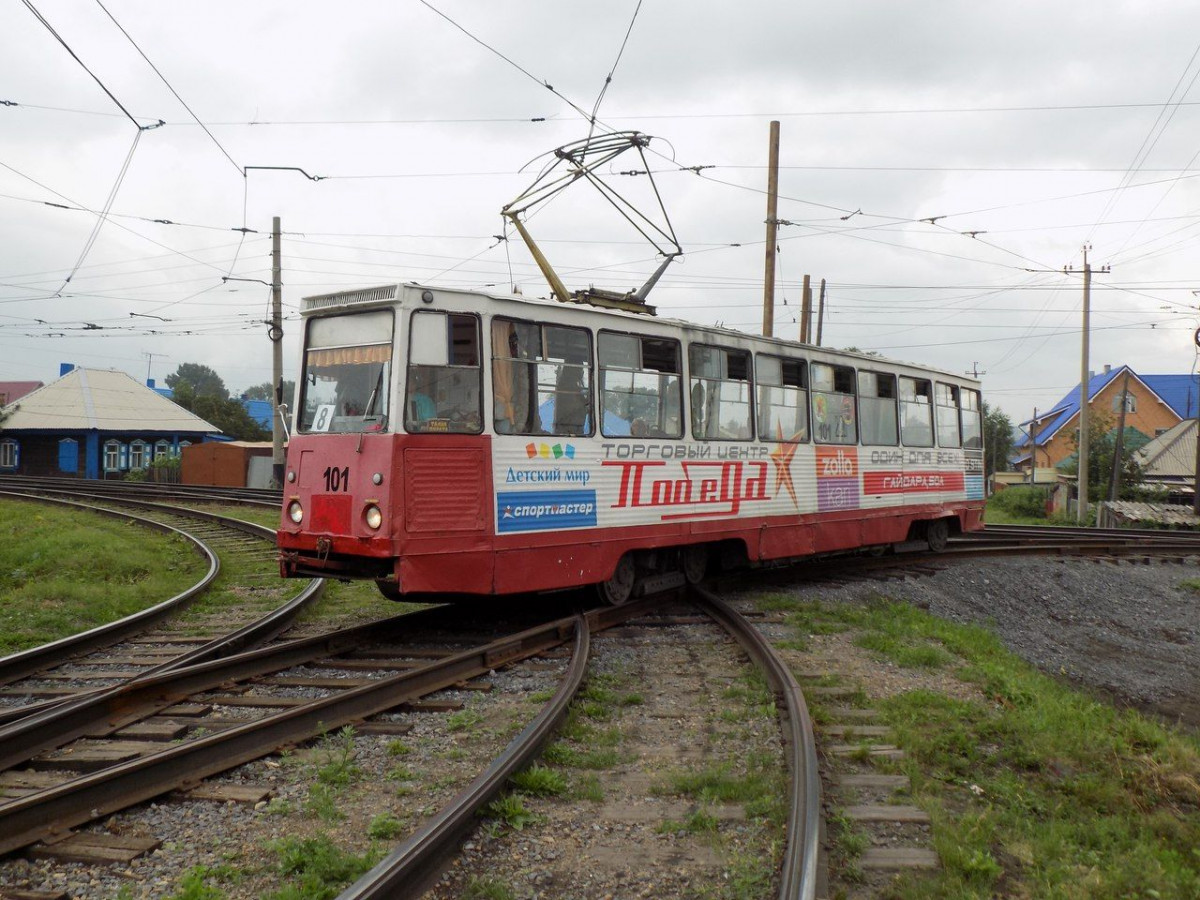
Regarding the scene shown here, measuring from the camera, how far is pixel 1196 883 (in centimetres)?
424

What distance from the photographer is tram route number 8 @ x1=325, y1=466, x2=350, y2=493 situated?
8219 millimetres

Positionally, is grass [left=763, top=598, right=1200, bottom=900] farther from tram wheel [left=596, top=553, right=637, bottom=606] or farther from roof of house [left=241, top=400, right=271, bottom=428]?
roof of house [left=241, top=400, right=271, bottom=428]

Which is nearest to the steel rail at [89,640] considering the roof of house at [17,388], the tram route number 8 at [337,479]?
the tram route number 8 at [337,479]

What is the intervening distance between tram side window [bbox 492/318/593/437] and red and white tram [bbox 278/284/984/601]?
15 mm

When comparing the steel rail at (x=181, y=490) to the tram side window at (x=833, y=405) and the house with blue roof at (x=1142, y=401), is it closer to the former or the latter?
the tram side window at (x=833, y=405)

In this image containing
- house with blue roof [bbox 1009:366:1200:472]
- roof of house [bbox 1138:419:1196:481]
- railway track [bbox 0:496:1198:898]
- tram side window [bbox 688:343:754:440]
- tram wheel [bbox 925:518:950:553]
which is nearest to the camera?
railway track [bbox 0:496:1198:898]

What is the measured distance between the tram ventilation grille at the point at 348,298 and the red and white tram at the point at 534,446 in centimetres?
2

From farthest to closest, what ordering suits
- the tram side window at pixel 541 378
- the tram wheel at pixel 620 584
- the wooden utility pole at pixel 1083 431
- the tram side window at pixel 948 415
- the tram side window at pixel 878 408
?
the wooden utility pole at pixel 1083 431, the tram side window at pixel 948 415, the tram side window at pixel 878 408, the tram wheel at pixel 620 584, the tram side window at pixel 541 378

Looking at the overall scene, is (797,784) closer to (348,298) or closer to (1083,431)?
(348,298)

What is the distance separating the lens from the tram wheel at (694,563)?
11.3m

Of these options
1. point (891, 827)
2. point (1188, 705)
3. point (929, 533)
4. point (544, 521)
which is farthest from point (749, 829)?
point (929, 533)

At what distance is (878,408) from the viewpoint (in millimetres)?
Answer: 13867

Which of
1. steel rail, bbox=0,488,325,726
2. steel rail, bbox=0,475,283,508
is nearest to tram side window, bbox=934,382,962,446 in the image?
steel rail, bbox=0,488,325,726

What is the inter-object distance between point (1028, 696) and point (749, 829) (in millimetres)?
3988
